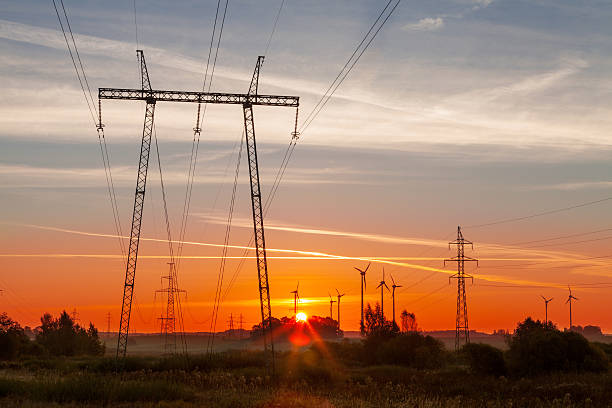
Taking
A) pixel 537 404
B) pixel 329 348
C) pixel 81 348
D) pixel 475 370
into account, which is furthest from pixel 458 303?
pixel 81 348

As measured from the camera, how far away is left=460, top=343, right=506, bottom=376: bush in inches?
3652

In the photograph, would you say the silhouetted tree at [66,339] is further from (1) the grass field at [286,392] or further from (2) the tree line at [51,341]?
(1) the grass field at [286,392]

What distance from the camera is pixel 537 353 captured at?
3546 inches

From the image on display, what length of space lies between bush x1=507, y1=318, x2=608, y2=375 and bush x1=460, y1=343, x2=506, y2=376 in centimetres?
178

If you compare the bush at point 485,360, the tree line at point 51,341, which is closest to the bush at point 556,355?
the bush at point 485,360

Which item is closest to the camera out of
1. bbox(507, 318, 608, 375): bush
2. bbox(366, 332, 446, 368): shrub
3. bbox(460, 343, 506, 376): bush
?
bbox(507, 318, 608, 375): bush

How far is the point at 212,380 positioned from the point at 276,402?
21.1m

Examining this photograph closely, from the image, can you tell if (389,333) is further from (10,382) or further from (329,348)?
(10,382)

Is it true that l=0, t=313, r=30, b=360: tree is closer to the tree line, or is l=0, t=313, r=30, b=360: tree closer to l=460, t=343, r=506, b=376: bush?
the tree line

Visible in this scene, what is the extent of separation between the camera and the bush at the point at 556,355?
88562 mm

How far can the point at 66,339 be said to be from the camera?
18025 centimetres

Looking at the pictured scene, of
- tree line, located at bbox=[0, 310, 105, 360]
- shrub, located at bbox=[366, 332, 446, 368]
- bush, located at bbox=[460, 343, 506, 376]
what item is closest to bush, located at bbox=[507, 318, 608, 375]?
bush, located at bbox=[460, 343, 506, 376]

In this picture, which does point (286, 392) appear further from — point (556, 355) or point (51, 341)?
point (51, 341)

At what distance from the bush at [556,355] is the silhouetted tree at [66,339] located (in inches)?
4514
